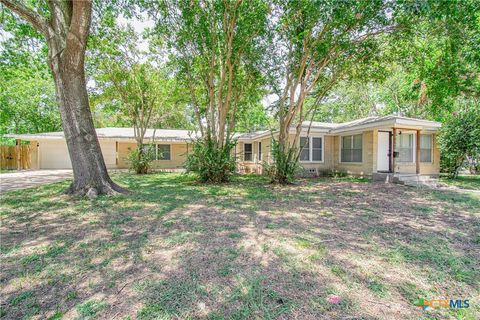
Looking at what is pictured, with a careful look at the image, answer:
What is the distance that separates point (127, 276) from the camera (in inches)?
102

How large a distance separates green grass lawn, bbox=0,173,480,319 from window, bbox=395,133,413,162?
7488mm

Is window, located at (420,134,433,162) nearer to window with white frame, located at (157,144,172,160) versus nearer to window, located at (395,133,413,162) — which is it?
window, located at (395,133,413,162)

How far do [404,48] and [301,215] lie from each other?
322 inches

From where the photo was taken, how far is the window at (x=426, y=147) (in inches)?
493

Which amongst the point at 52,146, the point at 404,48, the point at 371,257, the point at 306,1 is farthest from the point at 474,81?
the point at 52,146

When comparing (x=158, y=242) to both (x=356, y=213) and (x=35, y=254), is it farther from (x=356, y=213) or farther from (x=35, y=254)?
(x=356, y=213)

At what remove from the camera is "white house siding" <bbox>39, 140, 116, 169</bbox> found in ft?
59.4

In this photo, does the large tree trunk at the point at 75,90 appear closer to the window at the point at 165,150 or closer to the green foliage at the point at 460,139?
the window at the point at 165,150

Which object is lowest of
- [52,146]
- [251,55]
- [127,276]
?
[127,276]

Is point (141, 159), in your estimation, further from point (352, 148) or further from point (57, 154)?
point (352, 148)

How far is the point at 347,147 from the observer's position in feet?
44.7

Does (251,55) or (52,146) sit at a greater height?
(251,55)

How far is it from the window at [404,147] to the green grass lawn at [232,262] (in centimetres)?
749

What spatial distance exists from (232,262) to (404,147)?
41.4ft
